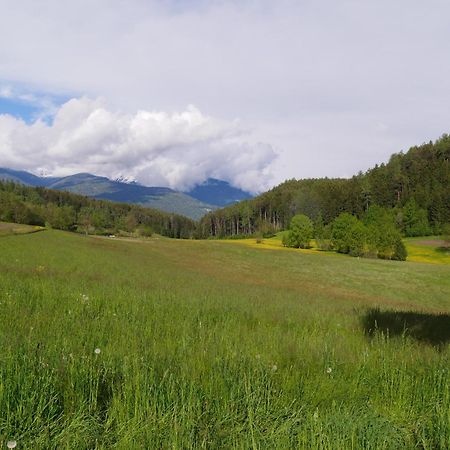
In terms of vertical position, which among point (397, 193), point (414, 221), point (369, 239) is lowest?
point (369, 239)

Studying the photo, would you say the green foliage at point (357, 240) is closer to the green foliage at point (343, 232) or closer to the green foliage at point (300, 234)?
the green foliage at point (343, 232)

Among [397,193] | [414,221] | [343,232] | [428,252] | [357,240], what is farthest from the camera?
[397,193]

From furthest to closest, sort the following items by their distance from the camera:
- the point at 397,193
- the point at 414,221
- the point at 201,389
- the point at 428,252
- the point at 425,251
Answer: the point at 397,193 → the point at 414,221 → the point at 425,251 → the point at 428,252 → the point at 201,389

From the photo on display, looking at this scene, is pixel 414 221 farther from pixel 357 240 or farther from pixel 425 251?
pixel 357 240

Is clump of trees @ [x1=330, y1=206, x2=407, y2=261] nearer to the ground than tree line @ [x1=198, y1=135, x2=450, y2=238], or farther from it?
nearer to the ground

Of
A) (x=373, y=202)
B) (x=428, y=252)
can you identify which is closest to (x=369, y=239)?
(x=428, y=252)

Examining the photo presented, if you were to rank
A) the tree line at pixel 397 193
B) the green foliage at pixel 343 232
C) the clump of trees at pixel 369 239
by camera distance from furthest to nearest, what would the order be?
1. the tree line at pixel 397 193
2. the green foliage at pixel 343 232
3. the clump of trees at pixel 369 239

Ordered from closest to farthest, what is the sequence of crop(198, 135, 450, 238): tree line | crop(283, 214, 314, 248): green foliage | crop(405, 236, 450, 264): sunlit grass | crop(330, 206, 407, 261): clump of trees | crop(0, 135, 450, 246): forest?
crop(330, 206, 407, 261): clump of trees
crop(405, 236, 450, 264): sunlit grass
crop(283, 214, 314, 248): green foliage
crop(0, 135, 450, 246): forest
crop(198, 135, 450, 238): tree line

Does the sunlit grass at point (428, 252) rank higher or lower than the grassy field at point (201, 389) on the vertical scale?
lower

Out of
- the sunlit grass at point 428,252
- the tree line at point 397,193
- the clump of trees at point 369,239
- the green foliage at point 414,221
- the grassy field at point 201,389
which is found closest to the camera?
the grassy field at point 201,389

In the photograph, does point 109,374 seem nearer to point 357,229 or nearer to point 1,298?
point 1,298

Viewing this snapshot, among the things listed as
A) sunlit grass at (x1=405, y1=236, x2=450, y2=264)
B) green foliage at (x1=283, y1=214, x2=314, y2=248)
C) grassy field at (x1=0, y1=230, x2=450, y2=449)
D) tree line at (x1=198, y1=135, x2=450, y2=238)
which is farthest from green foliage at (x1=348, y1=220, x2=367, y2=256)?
grassy field at (x1=0, y1=230, x2=450, y2=449)

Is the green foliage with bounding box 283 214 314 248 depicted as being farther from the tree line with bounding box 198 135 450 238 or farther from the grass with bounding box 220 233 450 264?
the tree line with bounding box 198 135 450 238

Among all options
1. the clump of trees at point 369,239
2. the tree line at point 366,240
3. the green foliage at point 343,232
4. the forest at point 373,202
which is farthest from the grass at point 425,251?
the forest at point 373,202
